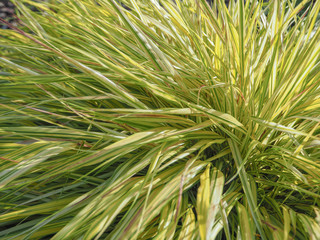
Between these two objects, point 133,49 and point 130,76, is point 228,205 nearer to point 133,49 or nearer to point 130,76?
point 130,76

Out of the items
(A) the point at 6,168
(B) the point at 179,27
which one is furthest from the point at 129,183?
(B) the point at 179,27

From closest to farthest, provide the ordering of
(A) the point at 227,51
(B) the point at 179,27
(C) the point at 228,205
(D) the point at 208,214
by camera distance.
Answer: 1. (D) the point at 208,214
2. (C) the point at 228,205
3. (A) the point at 227,51
4. (B) the point at 179,27

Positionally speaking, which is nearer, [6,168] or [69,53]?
[6,168]

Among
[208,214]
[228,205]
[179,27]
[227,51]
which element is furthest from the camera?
[179,27]

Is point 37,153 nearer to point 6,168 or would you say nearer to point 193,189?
point 6,168

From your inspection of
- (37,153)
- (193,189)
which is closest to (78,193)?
(37,153)

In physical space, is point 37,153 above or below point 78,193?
above

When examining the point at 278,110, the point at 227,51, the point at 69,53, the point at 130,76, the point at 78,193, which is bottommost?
the point at 278,110

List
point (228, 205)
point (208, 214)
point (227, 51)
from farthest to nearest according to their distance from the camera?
point (227, 51) < point (228, 205) < point (208, 214)

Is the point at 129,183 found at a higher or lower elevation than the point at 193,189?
higher
